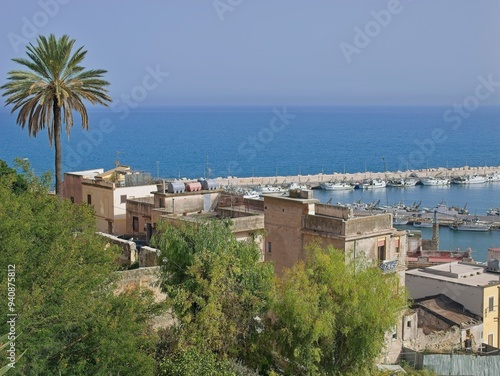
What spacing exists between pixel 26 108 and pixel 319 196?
10395cm

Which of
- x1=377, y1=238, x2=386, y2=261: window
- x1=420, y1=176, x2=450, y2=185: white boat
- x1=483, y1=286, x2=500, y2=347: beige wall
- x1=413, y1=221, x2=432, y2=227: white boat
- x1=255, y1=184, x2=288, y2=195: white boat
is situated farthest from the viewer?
x1=420, y1=176, x2=450, y2=185: white boat

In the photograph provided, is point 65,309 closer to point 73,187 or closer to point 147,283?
point 147,283

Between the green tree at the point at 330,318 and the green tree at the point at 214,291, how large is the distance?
2.12 ft

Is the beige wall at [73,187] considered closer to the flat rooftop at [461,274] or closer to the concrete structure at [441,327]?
the flat rooftop at [461,274]

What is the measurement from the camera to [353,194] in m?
130

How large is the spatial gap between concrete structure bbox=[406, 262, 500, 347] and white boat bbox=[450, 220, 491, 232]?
200 feet

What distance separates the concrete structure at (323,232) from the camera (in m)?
25.8

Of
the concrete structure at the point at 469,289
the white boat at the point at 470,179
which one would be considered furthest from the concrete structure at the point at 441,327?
the white boat at the point at 470,179

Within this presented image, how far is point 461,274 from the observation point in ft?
112

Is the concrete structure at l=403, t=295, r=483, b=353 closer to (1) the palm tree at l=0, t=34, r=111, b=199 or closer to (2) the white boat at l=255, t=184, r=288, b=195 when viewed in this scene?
(1) the palm tree at l=0, t=34, r=111, b=199

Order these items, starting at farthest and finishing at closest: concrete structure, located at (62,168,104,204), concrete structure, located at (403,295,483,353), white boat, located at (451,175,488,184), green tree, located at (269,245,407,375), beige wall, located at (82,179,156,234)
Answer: white boat, located at (451,175,488,184) < concrete structure, located at (62,168,104,204) < beige wall, located at (82,179,156,234) < concrete structure, located at (403,295,483,353) < green tree, located at (269,245,407,375)

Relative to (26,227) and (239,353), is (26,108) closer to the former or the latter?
(26,227)

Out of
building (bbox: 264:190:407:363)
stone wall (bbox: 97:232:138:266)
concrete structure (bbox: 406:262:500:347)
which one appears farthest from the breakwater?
stone wall (bbox: 97:232:138:266)

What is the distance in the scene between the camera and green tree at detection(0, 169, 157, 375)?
14.8 m
